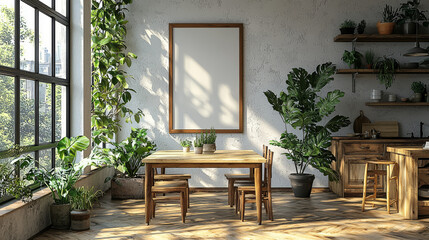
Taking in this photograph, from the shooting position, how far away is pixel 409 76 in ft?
28.0

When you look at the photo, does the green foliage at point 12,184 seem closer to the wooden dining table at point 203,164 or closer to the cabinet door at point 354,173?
the wooden dining table at point 203,164

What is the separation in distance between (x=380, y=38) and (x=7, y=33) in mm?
5871

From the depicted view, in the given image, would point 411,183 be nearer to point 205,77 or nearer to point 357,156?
point 357,156

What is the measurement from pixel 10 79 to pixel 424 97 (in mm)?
6533

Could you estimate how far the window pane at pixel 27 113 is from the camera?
5062 millimetres

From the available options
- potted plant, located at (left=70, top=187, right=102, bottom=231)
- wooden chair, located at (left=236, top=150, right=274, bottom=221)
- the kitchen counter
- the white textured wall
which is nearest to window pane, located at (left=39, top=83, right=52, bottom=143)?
potted plant, located at (left=70, top=187, right=102, bottom=231)

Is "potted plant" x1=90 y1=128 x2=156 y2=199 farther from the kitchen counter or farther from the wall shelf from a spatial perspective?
the kitchen counter

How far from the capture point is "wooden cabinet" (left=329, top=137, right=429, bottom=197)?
771cm

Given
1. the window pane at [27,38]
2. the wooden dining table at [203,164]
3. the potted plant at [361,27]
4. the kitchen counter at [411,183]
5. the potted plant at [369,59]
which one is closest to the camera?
the window pane at [27,38]

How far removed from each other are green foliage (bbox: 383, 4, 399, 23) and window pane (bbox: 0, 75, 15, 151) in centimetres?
598

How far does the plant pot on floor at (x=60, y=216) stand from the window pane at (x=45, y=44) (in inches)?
60.1

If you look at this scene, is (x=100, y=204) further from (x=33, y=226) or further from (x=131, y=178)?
(x=33, y=226)

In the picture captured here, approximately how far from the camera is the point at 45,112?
5785 millimetres

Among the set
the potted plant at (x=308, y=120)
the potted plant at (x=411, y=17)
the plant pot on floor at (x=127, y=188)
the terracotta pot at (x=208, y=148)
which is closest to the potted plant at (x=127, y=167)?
the plant pot on floor at (x=127, y=188)
